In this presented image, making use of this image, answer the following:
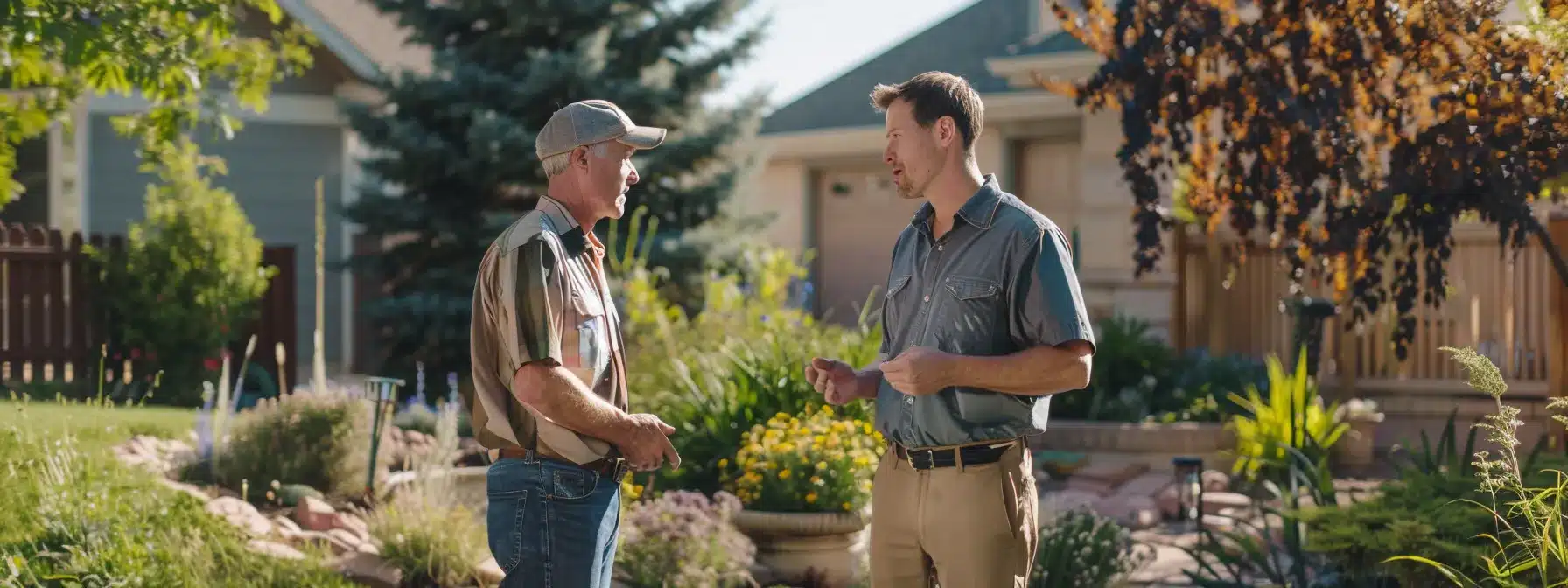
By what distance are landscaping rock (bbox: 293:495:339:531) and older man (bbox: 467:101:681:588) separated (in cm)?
358

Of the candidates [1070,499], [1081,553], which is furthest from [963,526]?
[1070,499]

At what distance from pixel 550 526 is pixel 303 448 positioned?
4.40 meters

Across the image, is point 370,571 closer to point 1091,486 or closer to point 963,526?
point 963,526

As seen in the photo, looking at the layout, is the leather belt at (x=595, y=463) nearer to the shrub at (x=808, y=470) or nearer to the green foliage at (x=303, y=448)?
the shrub at (x=808, y=470)

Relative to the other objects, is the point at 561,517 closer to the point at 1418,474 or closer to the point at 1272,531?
the point at 1418,474

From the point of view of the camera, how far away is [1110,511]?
877cm

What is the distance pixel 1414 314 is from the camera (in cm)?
1162

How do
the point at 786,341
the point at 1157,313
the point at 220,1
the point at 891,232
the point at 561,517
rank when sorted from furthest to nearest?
the point at 891,232 → the point at 1157,313 → the point at 786,341 → the point at 220,1 → the point at 561,517

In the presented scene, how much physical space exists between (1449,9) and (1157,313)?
7330 millimetres

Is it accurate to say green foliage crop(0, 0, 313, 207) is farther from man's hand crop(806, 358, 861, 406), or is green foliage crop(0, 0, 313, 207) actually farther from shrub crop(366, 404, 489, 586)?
man's hand crop(806, 358, 861, 406)

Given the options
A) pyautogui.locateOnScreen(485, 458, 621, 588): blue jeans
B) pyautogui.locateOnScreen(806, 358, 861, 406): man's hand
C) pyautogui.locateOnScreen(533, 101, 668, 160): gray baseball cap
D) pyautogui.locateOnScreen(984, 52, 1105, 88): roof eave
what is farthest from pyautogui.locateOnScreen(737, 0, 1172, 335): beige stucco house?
pyautogui.locateOnScreen(485, 458, 621, 588): blue jeans

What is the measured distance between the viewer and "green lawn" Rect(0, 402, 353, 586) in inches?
213

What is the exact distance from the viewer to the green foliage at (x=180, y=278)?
11.8 meters

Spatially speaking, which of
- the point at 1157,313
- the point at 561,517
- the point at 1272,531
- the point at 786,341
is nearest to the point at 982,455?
the point at 561,517
